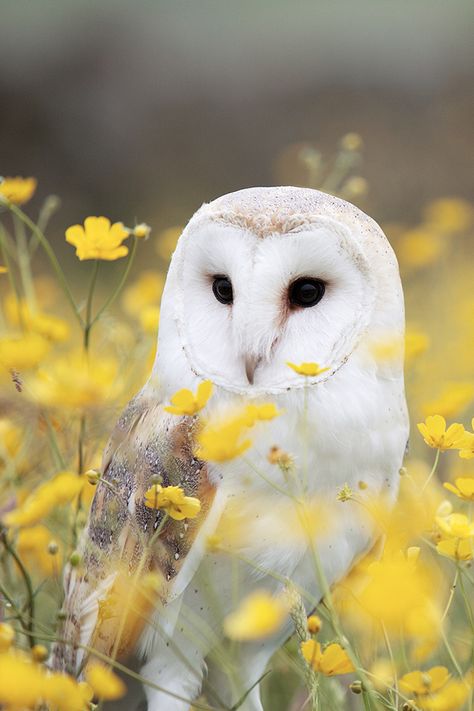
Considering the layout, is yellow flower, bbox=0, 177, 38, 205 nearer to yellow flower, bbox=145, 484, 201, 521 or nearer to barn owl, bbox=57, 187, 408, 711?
barn owl, bbox=57, 187, 408, 711

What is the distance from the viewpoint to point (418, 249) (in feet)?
5.80

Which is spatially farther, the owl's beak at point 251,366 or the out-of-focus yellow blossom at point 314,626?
the owl's beak at point 251,366

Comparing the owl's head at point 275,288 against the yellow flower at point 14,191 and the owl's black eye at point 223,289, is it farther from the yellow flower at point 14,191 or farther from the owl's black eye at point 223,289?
the yellow flower at point 14,191

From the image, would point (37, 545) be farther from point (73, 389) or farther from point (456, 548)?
point (456, 548)

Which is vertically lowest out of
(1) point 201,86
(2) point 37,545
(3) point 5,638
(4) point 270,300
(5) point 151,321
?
(2) point 37,545

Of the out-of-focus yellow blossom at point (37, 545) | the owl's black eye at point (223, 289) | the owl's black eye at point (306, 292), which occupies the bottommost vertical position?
the out-of-focus yellow blossom at point (37, 545)

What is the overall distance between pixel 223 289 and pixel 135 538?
0.25 m

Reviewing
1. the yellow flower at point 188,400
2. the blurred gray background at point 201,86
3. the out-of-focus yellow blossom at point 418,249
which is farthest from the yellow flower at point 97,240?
the blurred gray background at point 201,86

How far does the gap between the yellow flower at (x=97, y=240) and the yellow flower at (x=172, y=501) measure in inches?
9.7

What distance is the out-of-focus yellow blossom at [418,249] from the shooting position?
1767 mm

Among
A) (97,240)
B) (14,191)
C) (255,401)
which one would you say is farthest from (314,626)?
(14,191)

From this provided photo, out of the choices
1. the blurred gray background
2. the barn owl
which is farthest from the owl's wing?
the blurred gray background

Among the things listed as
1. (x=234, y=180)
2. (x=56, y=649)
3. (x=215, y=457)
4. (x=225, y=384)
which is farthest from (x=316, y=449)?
(x=234, y=180)

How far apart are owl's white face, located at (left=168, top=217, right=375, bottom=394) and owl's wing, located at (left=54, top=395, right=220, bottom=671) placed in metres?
0.08
